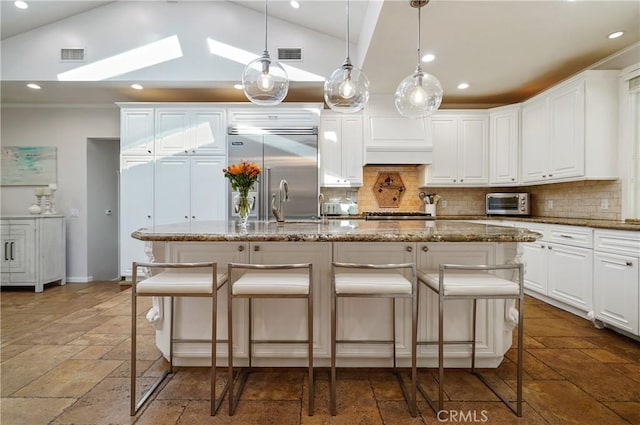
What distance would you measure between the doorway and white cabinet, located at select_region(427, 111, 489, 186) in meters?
5.13

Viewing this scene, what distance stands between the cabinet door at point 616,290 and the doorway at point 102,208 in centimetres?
642

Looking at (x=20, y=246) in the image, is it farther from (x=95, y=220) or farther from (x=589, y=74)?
(x=589, y=74)

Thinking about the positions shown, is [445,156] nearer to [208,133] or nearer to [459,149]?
[459,149]

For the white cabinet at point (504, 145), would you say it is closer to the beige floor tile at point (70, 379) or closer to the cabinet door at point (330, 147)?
the cabinet door at point (330, 147)

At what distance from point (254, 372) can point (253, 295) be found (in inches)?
31.0

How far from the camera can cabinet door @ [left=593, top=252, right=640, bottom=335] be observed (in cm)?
257

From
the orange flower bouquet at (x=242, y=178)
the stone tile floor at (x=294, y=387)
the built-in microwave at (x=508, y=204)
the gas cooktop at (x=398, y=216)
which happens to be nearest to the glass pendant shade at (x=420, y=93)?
the orange flower bouquet at (x=242, y=178)

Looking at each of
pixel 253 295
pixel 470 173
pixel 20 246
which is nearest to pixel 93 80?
pixel 20 246

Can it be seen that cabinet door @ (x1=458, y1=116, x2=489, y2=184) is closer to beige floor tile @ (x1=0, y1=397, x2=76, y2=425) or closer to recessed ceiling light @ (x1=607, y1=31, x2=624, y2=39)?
recessed ceiling light @ (x1=607, y1=31, x2=624, y2=39)

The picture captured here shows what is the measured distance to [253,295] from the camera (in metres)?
1.68

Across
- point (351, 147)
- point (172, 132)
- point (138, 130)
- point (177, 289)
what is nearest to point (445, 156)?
point (351, 147)

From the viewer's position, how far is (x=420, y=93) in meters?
2.29

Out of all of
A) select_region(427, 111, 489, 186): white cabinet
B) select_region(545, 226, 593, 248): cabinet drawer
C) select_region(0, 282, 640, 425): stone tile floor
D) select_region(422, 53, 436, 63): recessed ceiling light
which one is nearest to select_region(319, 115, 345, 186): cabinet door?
select_region(427, 111, 489, 186): white cabinet

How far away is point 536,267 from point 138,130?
5.28 meters
